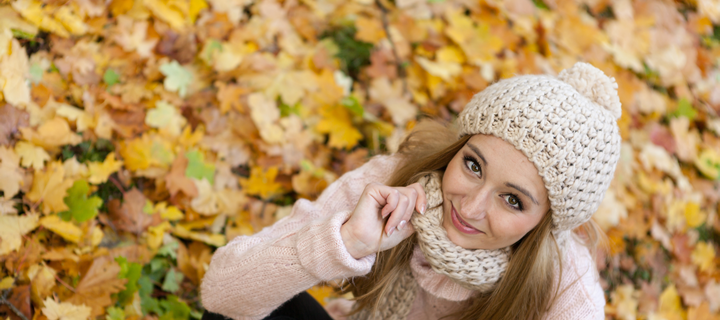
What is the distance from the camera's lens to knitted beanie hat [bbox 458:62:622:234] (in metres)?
1.49

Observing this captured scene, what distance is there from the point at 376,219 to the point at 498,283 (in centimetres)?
53

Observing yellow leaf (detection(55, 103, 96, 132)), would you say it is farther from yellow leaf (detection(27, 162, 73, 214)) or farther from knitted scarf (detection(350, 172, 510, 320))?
knitted scarf (detection(350, 172, 510, 320))

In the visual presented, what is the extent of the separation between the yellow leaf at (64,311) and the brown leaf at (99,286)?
0.07 metres

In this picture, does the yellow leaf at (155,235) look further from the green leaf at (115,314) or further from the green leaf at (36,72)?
the green leaf at (36,72)

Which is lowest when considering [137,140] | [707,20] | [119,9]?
[707,20]

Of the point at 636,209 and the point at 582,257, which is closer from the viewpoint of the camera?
the point at 582,257

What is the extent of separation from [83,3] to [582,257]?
2479 millimetres

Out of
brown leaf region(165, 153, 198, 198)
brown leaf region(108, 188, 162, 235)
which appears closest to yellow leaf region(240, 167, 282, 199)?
brown leaf region(165, 153, 198, 198)

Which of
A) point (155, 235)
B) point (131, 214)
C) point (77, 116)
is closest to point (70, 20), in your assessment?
point (77, 116)

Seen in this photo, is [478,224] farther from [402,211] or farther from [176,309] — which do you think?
[176,309]

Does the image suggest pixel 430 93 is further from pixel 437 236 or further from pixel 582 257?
pixel 437 236

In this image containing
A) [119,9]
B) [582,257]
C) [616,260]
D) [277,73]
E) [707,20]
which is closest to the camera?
[582,257]

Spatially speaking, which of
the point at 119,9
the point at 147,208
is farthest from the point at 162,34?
the point at 147,208

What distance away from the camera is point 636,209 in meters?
3.29
